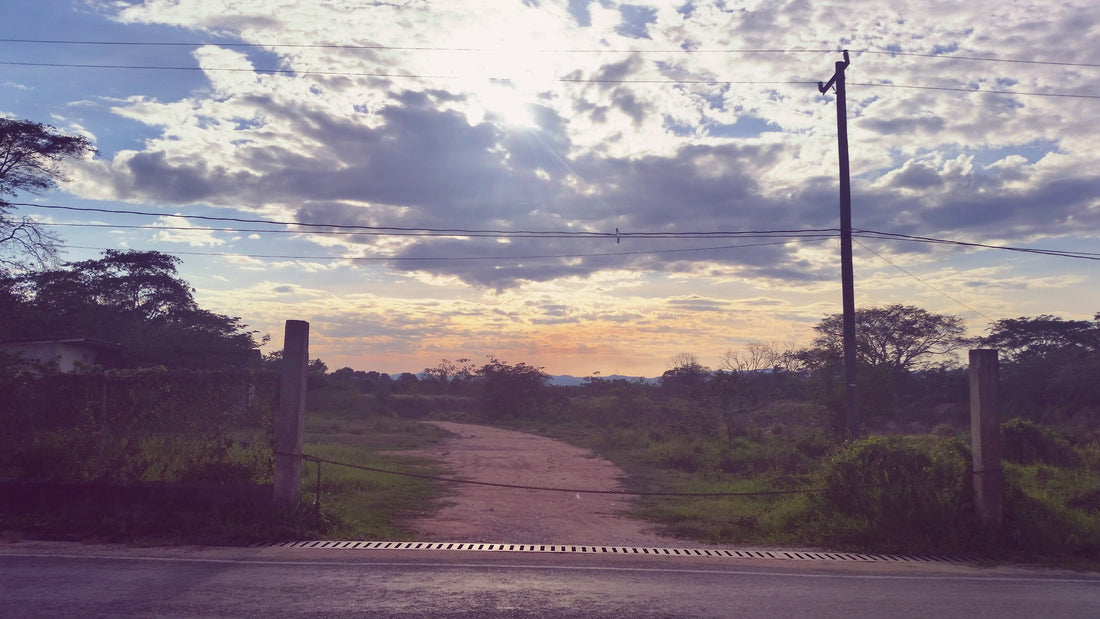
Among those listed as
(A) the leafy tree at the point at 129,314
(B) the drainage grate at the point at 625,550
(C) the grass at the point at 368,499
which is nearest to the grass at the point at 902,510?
(B) the drainage grate at the point at 625,550

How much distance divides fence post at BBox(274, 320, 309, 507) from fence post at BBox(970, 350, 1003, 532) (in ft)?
29.4

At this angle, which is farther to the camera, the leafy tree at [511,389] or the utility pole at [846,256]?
the leafy tree at [511,389]

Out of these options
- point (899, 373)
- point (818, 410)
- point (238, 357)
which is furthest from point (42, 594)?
point (899, 373)

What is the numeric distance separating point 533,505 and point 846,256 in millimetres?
7587

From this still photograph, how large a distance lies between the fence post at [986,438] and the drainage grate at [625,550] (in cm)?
115

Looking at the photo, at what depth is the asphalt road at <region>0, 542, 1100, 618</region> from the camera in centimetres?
630

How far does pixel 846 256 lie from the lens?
14.6 meters

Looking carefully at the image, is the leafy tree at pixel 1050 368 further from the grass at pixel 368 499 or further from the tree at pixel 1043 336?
the grass at pixel 368 499

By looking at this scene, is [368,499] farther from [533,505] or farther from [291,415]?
[291,415]

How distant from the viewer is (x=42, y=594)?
650cm

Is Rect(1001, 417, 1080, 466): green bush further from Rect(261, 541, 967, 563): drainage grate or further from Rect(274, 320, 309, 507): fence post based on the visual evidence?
Rect(274, 320, 309, 507): fence post

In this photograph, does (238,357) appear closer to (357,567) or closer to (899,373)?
(357,567)

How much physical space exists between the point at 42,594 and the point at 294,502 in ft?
12.1

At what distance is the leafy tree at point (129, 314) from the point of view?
32.5 m
